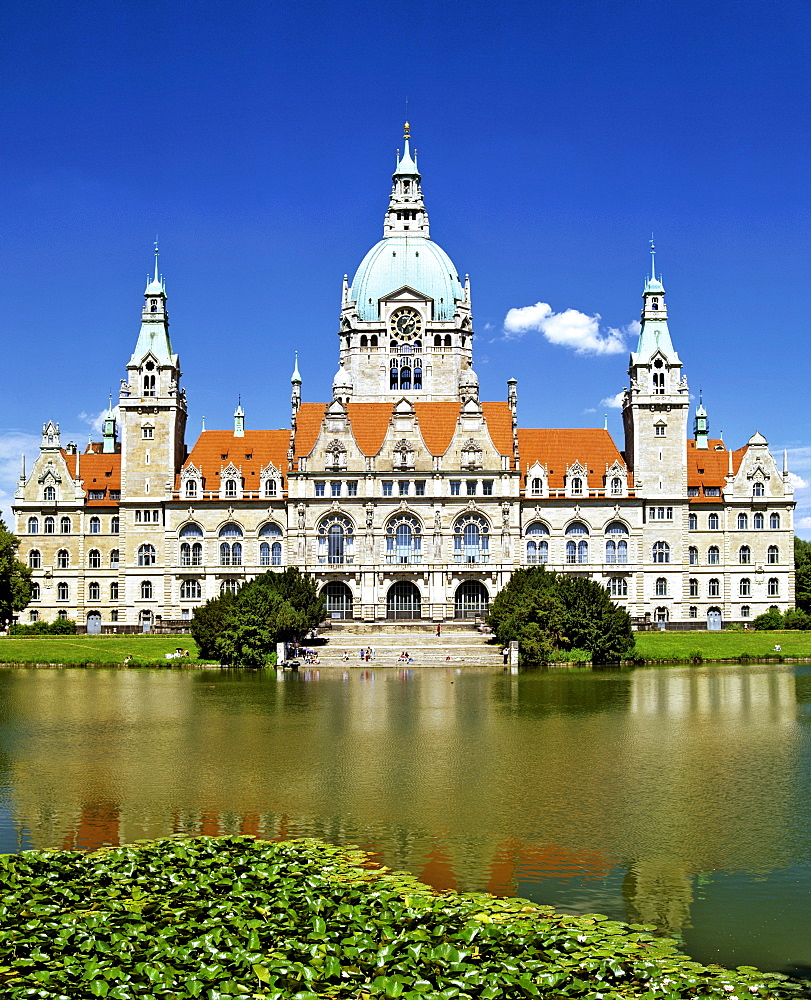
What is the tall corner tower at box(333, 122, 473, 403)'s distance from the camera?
322 ft

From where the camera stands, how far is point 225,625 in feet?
211

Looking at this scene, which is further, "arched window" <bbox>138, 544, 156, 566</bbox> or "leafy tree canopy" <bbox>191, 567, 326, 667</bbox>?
"arched window" <bbox>138, 544, 156, 566</bbox>

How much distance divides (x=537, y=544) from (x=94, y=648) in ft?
118

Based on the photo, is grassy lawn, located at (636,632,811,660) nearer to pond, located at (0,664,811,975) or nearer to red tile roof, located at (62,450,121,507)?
pond, located at (0,664,811,975)

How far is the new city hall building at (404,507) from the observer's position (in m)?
84.2

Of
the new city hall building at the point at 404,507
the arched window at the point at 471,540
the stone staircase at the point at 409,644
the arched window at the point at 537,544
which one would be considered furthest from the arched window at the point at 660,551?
the stone staircase at the point at 409,644

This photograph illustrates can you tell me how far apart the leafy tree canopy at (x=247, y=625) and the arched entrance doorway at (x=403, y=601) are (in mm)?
16782

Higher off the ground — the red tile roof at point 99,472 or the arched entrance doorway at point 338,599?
the red tile roof at point 99,472

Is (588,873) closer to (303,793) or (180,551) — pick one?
(303,793)

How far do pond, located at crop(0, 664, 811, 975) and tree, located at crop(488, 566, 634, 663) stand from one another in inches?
534

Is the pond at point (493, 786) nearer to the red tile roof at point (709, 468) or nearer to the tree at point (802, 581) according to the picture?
the red tile roof at point (709, 468)

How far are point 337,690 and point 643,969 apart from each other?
37.2 m

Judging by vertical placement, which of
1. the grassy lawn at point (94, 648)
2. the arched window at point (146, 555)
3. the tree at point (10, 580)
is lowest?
the grassy lawn at point (94, 648)

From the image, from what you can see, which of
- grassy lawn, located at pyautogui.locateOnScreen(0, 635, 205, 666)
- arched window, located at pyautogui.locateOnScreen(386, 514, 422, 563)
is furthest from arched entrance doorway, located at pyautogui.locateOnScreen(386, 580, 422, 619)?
grassy lawn, located at pyautogui.locateOnScreen(0, 635, 205, 666)
